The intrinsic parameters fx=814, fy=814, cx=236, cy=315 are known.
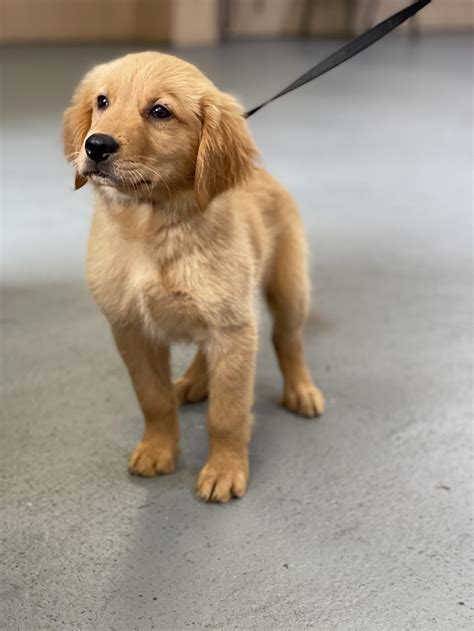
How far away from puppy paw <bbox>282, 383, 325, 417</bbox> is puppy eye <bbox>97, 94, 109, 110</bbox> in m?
0.85

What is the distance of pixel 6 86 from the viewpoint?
5.54 metres

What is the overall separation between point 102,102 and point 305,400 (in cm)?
87

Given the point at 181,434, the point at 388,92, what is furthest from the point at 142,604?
the point at 388,92

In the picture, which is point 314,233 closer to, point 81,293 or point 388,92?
point 81,293

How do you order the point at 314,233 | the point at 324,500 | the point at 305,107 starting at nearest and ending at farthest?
the point at 324,500 < the point at 314,233 < the point at 305,107

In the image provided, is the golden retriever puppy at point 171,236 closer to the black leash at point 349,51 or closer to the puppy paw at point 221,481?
the puppy paw at point 221,481

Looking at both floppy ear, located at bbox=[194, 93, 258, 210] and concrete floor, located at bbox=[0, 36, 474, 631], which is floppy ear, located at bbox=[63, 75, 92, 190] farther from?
concrete floor, located at bbox=[0, 36, 474, 631]

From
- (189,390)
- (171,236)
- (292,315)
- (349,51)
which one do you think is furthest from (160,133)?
(189,390)

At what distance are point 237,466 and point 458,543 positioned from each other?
1.49 feet

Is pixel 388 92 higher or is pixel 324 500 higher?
pixel 324 500

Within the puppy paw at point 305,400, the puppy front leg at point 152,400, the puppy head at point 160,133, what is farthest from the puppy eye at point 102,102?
the puppy paw at point 305,400

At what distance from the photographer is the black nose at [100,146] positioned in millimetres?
1311

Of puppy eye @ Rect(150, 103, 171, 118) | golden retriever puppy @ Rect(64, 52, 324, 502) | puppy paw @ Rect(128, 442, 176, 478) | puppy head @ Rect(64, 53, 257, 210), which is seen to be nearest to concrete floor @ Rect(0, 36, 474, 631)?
puppy paw @ Rect(128, 442, 176, 478)

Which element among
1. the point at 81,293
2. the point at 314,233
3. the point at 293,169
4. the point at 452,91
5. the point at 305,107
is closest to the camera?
the point at 81,293
